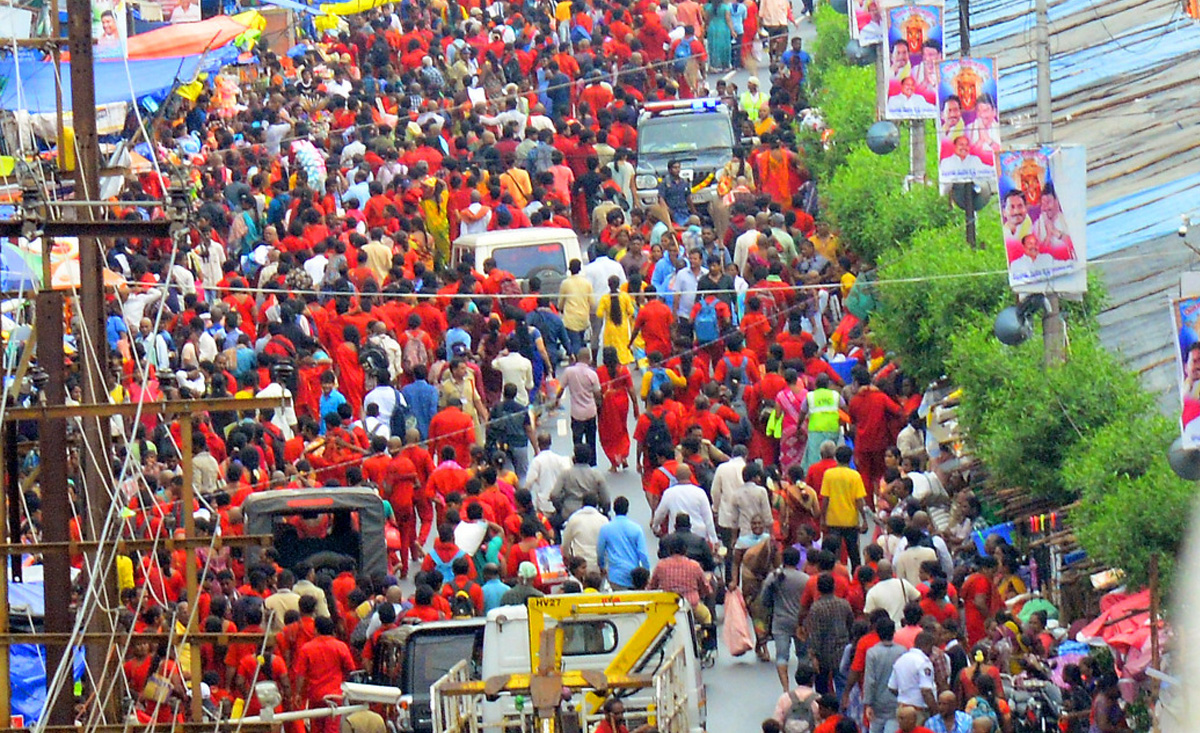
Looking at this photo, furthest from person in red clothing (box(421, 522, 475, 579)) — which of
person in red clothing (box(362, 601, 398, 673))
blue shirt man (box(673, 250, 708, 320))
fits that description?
blue shirt man (box(673, 250, 708, 320))

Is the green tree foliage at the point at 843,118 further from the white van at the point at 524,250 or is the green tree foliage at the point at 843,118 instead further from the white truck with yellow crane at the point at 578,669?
the white truck with yellow crane at the point at 578,669

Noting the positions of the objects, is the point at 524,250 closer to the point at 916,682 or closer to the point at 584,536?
the point at 584,536

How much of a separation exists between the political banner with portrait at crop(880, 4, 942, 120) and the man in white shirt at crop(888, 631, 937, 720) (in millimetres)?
8952

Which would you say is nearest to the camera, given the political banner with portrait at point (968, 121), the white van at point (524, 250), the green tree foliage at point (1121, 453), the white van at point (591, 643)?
the white van at point (591, 643)

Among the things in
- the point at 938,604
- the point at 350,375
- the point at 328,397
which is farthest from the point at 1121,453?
the point at 350,375

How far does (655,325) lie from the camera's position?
23281 millimetres

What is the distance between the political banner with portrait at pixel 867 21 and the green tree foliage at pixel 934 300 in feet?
16.7

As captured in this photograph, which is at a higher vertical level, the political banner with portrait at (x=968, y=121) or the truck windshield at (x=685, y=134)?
the political banner with portrait at (x=968, y=121)

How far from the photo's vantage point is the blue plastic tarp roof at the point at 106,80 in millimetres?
28844

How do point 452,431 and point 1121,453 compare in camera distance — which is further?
point 452,431

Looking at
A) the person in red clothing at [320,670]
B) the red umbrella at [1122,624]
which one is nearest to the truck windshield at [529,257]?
Result: the person in red clothing at [320,670]

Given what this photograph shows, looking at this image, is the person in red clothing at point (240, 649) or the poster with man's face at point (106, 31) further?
the poster with man's face at point (106, 31)

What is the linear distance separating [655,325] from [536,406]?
4.33 ft

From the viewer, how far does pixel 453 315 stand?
23.8m
